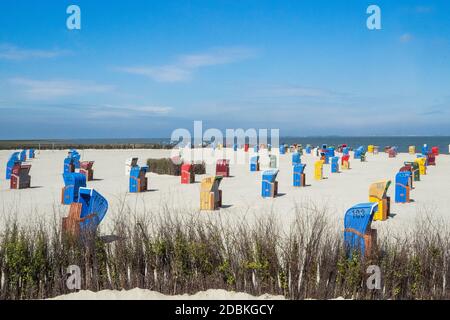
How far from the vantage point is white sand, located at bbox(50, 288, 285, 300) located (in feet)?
16.1

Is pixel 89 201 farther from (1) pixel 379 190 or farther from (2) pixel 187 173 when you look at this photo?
(2) pixel 187 173

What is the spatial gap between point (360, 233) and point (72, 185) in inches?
379

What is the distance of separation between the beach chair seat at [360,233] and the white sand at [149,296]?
1.28 m

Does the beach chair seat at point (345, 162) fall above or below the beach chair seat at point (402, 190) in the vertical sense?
above

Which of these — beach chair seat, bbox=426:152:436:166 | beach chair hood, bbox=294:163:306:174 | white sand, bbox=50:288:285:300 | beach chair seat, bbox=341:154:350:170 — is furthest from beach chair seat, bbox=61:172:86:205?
beach chair seat, bbox=426:152:436:166

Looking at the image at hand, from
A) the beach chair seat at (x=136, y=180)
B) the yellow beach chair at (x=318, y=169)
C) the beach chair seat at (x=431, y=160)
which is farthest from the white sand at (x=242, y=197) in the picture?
the beach chair seat at (x=431, y=160)

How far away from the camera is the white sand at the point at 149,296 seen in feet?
16.1

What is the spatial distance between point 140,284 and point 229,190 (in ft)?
38.8

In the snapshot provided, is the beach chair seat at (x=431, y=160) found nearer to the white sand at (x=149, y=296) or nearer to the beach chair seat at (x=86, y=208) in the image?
the beach chair seat at (x=86, y=208)

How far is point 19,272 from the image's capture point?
5.22m

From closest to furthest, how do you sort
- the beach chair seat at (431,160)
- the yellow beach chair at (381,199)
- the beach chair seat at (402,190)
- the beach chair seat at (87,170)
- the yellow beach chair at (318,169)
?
the yellow beach chair at (381,199) → the beach chair seat at (402,190) → the beach chair seat at (87,170) → the yellow beach chair at (318,169) → the beach chair seat at (431,160)
